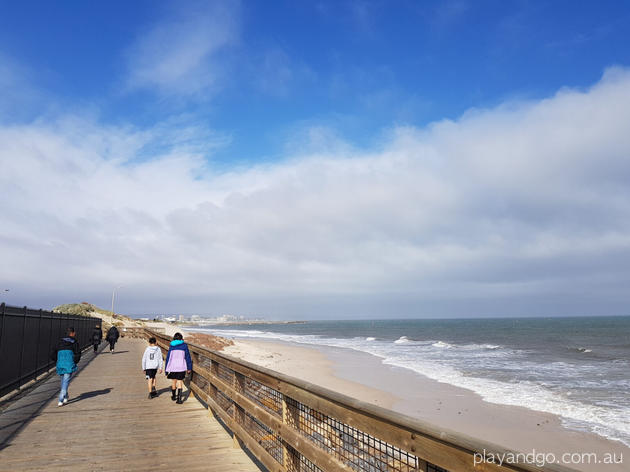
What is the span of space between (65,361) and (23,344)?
8.99 feet

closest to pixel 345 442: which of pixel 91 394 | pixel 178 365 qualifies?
pixel 178 365

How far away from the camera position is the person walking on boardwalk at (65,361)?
892 centimetres

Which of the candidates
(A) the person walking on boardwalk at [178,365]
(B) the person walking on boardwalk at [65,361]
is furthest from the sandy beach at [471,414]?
(B) the person walking on boardwalk at [65,361]

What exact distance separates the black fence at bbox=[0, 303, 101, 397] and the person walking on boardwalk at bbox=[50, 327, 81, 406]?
0.64m

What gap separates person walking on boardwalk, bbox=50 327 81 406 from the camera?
29.3ft

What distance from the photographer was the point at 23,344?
10.8 metres

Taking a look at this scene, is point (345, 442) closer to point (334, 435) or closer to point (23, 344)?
point (334, 435)

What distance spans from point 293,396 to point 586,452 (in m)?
9.77

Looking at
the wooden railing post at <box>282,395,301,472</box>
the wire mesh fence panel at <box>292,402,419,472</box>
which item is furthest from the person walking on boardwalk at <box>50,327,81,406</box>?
the wooden railing post at <box>282,395,301,472</box>

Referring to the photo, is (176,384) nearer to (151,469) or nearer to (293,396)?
(151,469)

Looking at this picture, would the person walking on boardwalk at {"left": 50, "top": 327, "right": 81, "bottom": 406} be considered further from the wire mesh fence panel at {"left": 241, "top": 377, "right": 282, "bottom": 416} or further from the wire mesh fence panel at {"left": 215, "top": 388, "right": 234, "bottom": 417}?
the wire mesh fence panel at {"left": 241, "top": 377, "right": 282, "bottom": 416}

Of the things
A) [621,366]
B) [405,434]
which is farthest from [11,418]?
[621,366]

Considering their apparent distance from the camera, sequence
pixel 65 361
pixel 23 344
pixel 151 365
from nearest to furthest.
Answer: pixel 65 361 → pixel 151 365 → pixel 23 344

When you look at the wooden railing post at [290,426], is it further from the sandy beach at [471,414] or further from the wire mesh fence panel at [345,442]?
the sandy beach at [471,414]
